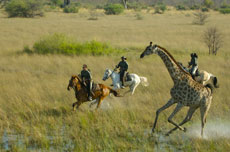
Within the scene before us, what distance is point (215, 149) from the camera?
7.86 m

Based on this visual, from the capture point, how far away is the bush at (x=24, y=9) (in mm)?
52625

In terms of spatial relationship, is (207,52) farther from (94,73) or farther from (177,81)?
(177,81)

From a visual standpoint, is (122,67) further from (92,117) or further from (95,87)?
(92,117)

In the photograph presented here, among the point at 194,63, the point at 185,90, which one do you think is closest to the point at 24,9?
the point at 194,63

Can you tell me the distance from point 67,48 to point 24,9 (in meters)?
33.1

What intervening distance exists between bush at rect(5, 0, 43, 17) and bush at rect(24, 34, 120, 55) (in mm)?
31881

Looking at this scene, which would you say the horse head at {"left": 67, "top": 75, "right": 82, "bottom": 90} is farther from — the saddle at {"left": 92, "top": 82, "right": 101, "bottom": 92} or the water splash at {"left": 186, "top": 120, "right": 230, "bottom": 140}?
the water splash at {"left": 186, "top": 120, "right": 230, "bottom": 140}

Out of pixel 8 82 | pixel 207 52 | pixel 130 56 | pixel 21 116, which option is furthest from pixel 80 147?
pixel 207 52

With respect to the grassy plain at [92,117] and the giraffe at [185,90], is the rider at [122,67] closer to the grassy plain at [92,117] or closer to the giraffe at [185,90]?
the grassy plain at [92,117]

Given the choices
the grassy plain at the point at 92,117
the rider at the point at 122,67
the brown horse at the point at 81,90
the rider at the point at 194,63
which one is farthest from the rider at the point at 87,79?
the rider at the point at 194,63

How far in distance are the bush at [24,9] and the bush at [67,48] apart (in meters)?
31.9

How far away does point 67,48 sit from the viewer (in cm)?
2212

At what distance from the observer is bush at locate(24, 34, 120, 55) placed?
21.8m

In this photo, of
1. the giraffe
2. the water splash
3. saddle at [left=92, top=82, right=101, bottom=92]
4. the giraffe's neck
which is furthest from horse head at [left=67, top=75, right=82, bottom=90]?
the water splash
